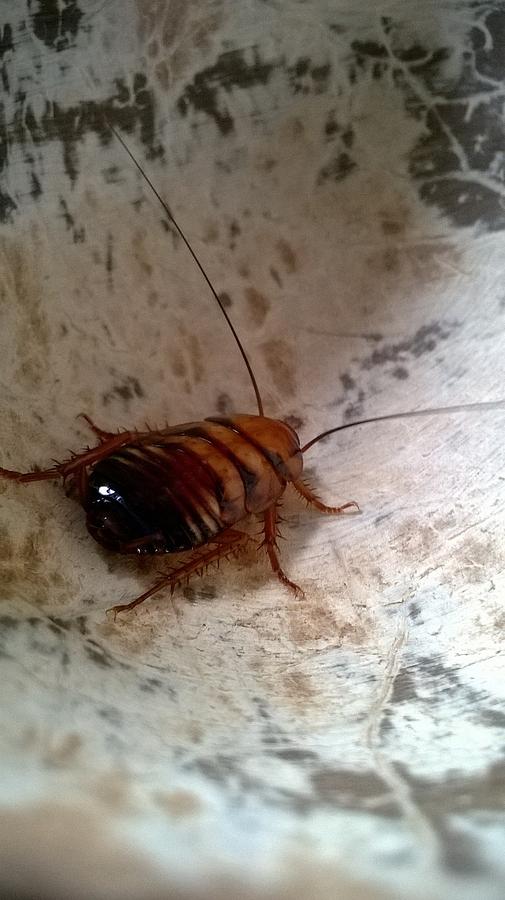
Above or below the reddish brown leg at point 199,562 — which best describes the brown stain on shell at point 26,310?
above

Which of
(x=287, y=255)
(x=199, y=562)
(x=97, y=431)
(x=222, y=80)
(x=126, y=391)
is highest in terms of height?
(x=222, y=80)

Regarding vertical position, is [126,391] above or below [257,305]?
below

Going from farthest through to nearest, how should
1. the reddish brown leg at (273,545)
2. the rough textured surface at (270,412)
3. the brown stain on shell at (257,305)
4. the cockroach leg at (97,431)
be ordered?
the brown stain on shell at (257,305), the cockroach leg at (97,431), the reddish brown leg at (273,545), the rough textured surface at (270,412)

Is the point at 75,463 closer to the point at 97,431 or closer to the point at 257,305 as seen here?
the point at 97,431

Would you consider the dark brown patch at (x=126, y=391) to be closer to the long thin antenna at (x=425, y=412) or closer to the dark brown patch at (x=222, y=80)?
the long thin antenna at (x=425, y=412)

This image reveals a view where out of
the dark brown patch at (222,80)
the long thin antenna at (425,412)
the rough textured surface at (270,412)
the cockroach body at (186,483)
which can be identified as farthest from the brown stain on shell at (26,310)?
the long thin antenna at (425,412)

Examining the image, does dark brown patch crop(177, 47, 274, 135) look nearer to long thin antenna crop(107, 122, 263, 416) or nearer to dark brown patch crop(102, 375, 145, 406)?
→ long thin antenna crop(107, 122, 263, 416)

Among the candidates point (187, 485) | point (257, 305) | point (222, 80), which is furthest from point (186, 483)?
point (222, 80)
